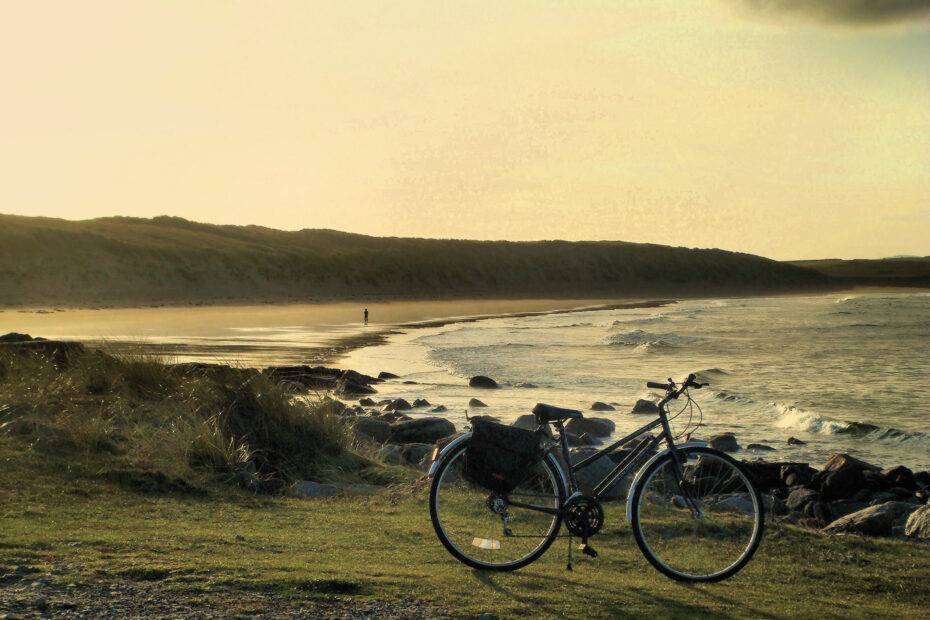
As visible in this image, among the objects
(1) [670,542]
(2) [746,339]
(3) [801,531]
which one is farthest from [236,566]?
(2) [746,339]

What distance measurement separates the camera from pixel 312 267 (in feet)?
410

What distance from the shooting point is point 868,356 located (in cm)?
3591

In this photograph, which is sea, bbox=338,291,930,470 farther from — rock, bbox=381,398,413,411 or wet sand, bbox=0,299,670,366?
wet sand, bbox=0,299,670,366

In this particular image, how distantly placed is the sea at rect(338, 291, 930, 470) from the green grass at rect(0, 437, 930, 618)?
114cm

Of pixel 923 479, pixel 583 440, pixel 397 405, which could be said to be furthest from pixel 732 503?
pixel 397 405

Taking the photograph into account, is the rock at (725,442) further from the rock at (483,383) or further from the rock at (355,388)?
the rock at (355,388)

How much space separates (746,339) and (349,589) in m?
42.5

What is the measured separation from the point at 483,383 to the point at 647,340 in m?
20.5

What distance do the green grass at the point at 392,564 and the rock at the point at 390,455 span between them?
3.57m

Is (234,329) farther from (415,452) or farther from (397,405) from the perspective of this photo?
(415,452)

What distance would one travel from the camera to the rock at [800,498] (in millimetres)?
11297

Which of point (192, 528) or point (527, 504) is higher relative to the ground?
point (527, 504)

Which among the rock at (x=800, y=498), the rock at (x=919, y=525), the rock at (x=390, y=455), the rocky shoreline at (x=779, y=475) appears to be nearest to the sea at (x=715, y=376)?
the rocky shoreline at (x=779, y=475)

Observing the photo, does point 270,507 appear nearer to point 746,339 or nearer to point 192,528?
point 192,528
